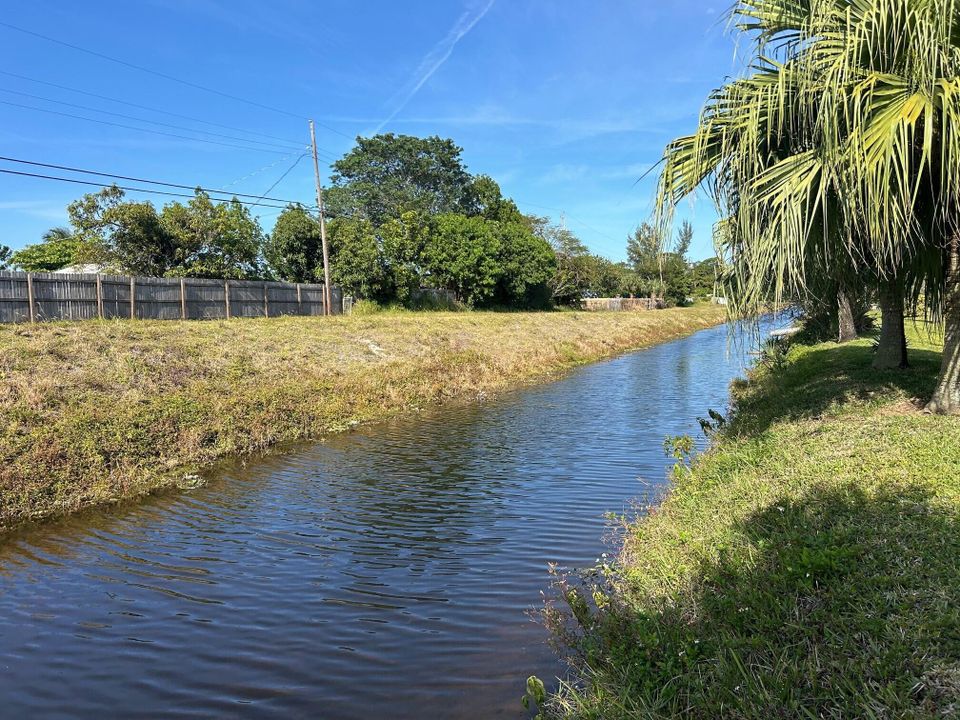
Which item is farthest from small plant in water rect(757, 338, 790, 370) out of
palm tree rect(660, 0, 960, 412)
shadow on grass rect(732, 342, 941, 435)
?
palm tree rect(660, 0, 960, 412)

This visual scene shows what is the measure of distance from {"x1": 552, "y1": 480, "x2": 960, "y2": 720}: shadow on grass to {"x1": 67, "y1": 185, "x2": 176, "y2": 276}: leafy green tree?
32364 mm

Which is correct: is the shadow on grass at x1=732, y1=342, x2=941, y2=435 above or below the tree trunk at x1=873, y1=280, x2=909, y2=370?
below

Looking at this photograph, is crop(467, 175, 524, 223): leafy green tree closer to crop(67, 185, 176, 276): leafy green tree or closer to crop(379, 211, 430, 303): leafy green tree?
crop(379, 211, 430, 303): leafy green tree

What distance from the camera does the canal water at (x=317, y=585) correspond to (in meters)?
4.59

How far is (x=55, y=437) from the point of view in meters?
9.87

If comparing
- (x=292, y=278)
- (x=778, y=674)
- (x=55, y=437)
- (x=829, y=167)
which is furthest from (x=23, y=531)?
(x=292, y=278)

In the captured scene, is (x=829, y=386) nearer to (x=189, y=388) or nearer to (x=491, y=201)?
(x=189, y=388)

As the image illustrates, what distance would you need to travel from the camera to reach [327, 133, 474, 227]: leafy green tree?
67.2m

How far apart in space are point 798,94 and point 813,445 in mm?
3754

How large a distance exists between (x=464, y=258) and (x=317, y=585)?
39743mm

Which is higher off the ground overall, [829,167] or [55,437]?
[829,167]

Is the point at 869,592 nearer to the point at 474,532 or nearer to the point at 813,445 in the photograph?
the point at 813,445

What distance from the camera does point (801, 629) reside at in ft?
12.0

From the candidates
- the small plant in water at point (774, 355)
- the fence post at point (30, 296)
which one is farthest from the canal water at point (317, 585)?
the fence post at point (30, 296)
